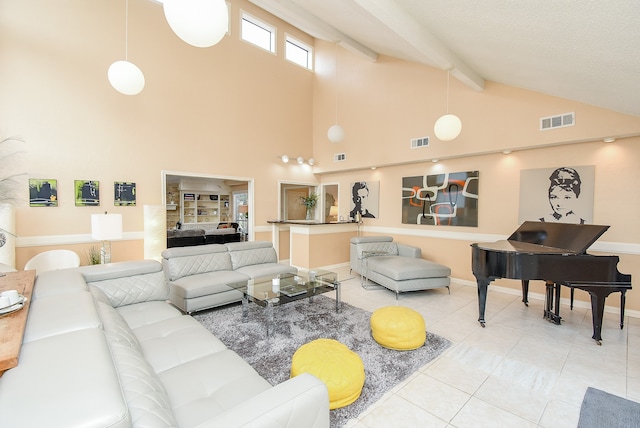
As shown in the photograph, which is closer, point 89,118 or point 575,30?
point 575,30

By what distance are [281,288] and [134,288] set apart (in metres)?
1.55

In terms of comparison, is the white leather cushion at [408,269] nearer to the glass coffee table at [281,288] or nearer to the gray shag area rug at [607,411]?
the glass coffee table at [281,288]

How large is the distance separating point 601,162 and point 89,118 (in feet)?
25.0

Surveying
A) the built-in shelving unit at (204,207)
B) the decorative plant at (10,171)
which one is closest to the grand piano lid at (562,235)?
the decorative plant at (10,171)

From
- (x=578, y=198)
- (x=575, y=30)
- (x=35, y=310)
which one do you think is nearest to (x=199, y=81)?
(x=35, y=310)

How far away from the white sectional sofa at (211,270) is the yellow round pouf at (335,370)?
1.93 metres

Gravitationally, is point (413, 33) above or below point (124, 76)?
above

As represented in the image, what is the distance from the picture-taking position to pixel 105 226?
3430 millimetres

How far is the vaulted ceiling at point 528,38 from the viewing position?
184cm

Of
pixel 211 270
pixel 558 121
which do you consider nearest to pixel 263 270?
pixel 211 270

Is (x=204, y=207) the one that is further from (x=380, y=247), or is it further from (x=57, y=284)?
(x=57, y=284)

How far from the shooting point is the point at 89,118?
4.39m

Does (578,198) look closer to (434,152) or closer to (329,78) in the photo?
(434,152)

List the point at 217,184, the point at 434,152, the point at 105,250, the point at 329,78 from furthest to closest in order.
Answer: the point at 217,184 < the point at 329,78 < the point at 434,152 < the point at 105,250
